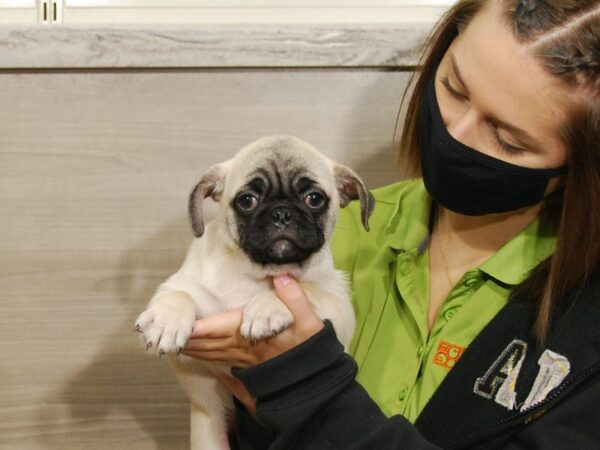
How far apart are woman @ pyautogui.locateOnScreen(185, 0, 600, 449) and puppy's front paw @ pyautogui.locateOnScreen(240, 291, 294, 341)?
2 cm

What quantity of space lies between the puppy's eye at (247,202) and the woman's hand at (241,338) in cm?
20

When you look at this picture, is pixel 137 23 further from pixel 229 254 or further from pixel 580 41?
pixel 580 41

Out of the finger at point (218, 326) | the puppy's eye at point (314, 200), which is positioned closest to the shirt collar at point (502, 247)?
the puppy's eye at point (314, 200)

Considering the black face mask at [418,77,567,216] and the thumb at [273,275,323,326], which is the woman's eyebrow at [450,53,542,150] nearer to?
the black face mask at [418,77,567,216]

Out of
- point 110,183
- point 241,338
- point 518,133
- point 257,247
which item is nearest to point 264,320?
point 241,338

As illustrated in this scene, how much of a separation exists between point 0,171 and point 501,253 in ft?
4.26

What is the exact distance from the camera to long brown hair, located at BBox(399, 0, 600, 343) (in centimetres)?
141

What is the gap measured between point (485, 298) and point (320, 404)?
45 cm

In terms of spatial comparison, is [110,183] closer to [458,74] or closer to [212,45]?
[212,45]

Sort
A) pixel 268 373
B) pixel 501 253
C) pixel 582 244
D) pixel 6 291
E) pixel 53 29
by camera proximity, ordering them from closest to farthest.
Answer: pixel 268 373, pixel 582 244, pixel 501 253, pixel 53 29, pixel 6 291

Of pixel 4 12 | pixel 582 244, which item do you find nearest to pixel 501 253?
pixel 582 244

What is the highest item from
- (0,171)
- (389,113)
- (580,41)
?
(580,41)

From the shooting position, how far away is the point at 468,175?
1.54 m

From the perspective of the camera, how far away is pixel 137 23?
1.97 metres
